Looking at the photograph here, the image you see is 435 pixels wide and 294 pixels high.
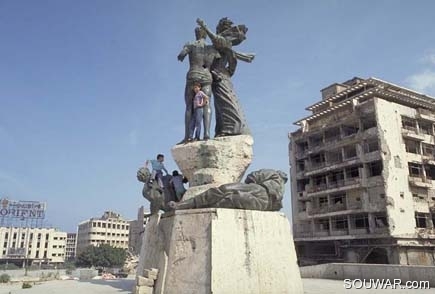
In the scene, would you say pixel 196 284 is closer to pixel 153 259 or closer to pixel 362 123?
pixel 153 259

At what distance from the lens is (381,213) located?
33188 millimetres

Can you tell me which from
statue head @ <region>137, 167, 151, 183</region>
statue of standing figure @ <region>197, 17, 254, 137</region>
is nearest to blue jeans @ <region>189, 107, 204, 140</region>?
statue of standing figure @ <region>197, 17, 254, 137</region>

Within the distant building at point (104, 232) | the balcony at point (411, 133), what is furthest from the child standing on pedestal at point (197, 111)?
the distant building at point (104, 232)

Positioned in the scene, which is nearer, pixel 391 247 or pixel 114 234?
pixel 391 247

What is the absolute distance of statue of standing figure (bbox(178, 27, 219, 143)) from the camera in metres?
9.70

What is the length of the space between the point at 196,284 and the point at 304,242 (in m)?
35.7

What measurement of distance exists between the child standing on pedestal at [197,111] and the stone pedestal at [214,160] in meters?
0.61

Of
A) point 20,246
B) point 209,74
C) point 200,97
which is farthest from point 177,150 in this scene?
point 20,246

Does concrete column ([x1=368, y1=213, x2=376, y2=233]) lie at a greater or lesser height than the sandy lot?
greater

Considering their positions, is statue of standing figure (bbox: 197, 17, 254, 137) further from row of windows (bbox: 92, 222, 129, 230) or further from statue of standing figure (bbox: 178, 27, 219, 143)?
row of windows (bbox: 92, 222, 129, 230)

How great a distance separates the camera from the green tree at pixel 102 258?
65625 mm

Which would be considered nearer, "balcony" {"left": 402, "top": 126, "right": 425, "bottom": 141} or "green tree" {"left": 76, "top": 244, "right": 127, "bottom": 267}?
"balcony" {"left": 402, "top": 126, "right": 425, "bottom": 141}

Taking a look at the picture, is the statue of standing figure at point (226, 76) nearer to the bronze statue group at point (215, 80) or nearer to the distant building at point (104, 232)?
the bronze statue group at point (215, 80)

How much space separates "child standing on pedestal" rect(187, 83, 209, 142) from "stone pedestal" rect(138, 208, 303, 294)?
263 centimetres
